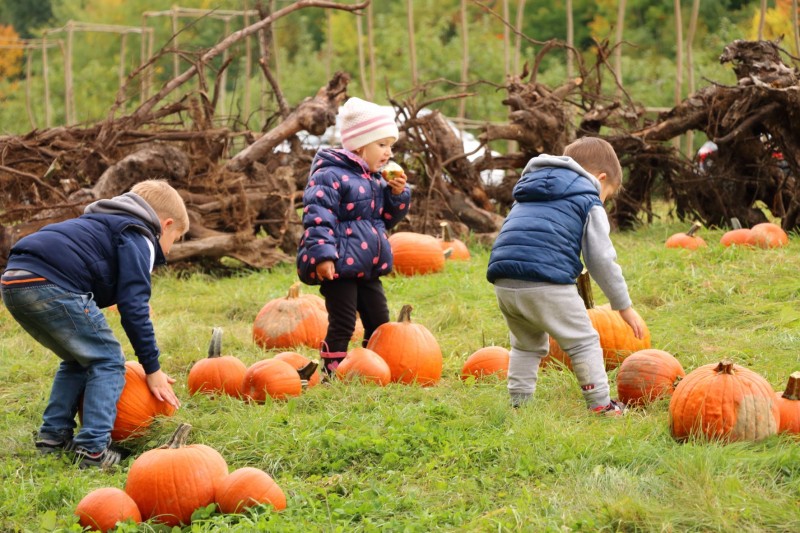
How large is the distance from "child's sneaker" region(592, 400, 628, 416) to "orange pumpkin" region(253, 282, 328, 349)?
91.3 inches

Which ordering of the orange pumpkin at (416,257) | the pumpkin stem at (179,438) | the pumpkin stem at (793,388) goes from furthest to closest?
1. the orange pumpkin at (416,257)
2. the pumpkin stem at (793,388)
3. the pumpkin stem at (179,438)

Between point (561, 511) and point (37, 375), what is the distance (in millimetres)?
3776

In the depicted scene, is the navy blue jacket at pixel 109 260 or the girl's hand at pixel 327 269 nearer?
the navy blue jacket at pixel 109 260

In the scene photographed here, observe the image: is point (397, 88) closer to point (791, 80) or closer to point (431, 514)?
point (791, 80)

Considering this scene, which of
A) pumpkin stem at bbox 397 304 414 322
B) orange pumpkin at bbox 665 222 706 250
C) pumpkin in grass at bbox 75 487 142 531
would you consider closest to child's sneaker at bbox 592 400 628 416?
pumpkin stem at bbox 397 304 414 322

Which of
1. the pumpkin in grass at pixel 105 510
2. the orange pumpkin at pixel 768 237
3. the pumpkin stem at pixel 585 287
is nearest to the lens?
the pumpkin in grass at pixel 105 510

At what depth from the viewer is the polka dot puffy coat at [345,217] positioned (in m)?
5.09

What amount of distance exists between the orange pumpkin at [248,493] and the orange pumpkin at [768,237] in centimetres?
636

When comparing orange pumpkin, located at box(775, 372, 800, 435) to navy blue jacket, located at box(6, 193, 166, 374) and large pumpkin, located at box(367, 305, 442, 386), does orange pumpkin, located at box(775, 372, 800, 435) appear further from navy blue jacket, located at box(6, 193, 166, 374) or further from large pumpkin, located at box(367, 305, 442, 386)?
navy blue jacket, located at box(6, 193, 166, 374)

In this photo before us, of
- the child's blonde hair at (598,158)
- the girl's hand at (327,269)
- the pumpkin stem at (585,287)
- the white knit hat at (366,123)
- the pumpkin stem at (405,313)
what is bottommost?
the pumpkin stem at (405,313)

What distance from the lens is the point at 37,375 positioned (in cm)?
572

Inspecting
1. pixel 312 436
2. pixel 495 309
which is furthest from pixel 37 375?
pixel 495 309

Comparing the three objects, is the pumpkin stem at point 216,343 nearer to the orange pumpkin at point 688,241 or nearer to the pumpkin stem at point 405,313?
the pumpkin stem at point 405,313

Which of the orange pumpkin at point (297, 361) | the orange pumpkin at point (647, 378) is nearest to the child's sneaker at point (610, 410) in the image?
the orange pumpkin at point (647, 378)
